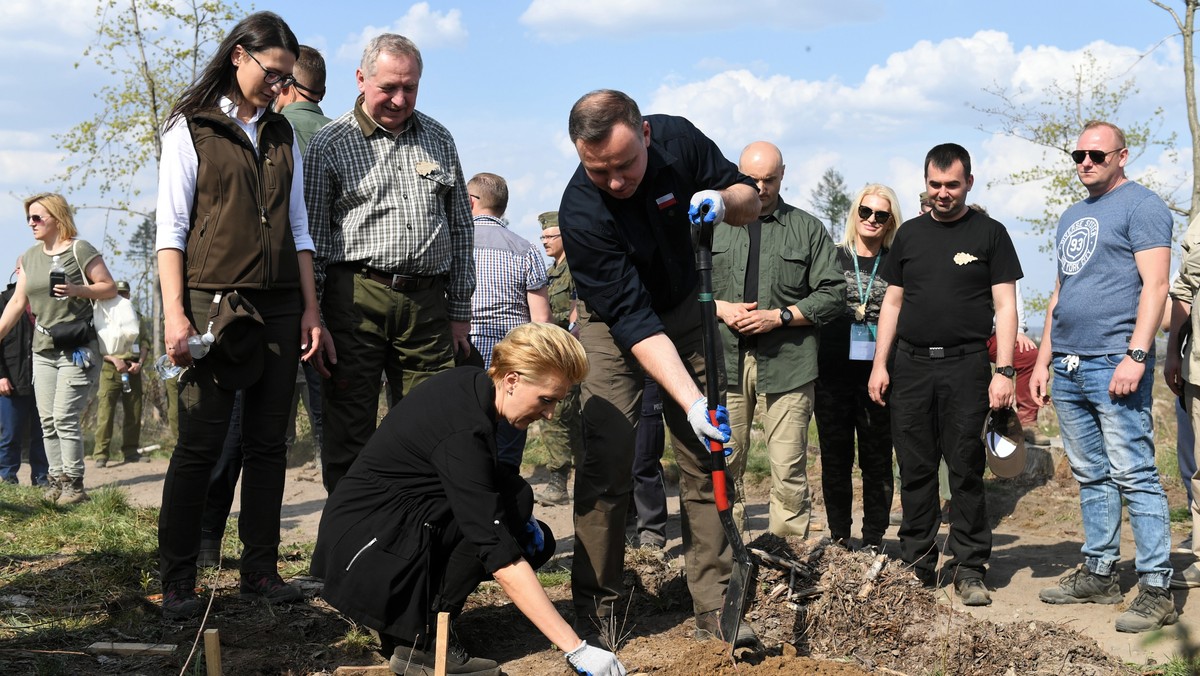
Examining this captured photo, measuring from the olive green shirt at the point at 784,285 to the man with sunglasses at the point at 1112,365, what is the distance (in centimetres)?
111

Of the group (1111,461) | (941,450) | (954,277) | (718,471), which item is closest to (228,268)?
(718,471)

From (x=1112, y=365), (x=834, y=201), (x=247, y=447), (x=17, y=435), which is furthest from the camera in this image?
(x=834, y=201)

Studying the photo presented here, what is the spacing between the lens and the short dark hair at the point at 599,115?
368 centimetres

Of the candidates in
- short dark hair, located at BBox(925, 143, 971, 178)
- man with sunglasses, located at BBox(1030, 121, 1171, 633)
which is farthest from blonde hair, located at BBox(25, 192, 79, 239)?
man with sunglasses, located at BBox(1030, 121, 1171, 633)

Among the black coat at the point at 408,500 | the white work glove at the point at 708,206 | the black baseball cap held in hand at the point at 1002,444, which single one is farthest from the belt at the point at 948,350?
the black coat at the point at 408,500

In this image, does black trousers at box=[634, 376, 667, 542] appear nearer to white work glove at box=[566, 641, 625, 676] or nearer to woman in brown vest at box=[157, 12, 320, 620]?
woman in brown vest at box=[157, 12, 320, 620]

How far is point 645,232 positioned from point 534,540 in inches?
49.7

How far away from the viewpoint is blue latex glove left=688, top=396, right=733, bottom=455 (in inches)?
149

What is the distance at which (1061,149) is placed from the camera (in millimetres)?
16703

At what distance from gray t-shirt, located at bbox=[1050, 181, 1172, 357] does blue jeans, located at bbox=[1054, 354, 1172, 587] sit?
98 millimetres

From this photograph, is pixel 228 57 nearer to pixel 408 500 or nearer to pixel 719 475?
pixel 408 500

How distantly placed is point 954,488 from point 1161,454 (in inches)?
194

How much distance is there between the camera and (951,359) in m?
5.21

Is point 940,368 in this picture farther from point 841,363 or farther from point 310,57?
point 310,57
